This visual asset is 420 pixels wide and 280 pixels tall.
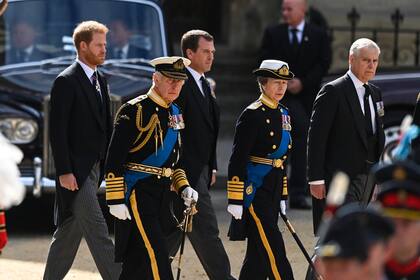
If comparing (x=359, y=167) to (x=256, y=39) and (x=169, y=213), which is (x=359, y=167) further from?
(x=256, y=39)

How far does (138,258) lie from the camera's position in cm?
779

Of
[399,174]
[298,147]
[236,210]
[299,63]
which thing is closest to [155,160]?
[236,210]

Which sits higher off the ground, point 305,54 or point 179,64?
point 179,64

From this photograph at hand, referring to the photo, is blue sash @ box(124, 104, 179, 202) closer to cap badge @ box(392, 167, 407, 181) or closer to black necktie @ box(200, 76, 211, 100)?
black necktie @ box(200, 76, 211, 100)

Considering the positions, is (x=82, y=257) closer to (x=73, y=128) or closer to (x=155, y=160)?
(x=73, y=128)

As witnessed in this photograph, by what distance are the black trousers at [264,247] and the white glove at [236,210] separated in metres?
0.08

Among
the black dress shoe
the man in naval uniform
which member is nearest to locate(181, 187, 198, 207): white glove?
the man in naval uniform

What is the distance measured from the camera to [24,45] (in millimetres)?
12227

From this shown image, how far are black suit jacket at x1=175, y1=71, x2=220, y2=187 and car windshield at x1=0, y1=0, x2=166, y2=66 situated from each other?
313 cm

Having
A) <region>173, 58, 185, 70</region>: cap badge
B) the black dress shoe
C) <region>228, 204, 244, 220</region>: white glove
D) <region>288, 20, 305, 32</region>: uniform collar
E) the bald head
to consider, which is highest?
the bald head

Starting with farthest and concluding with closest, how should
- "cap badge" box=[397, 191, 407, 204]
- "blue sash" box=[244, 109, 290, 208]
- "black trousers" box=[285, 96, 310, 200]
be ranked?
1. "black trousers" box=[285, 96, 310, 200]
2. "blue sash" box=[244, 109, 290, 208]
3. "cap badge" box=[397, 191, 407, 204]

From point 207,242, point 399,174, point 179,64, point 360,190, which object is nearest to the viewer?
point 399,174

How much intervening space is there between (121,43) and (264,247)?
4.33 meters

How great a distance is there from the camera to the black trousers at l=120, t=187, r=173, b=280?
7730mm
